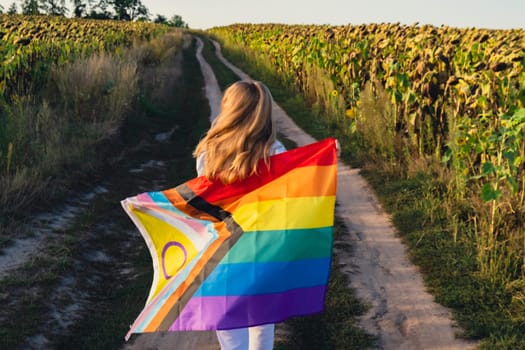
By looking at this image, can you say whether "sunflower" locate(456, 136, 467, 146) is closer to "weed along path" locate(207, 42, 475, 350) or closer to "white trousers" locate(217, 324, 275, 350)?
"weed along path" locate(207, 42, 475, 350)

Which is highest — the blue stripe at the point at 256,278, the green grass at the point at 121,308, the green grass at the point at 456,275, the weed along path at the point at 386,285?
the blue stripe at the point at 256,278

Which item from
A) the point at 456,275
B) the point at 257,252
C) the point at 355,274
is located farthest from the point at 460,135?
the point at 257,252

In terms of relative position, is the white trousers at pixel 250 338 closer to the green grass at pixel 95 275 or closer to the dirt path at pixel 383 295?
the dirt path at pixel 383 295

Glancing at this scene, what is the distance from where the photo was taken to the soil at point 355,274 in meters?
4.55

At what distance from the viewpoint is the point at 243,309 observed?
330 centimetres

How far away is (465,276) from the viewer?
529 centimetres

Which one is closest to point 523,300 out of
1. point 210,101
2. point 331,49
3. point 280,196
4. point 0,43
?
point 280,196

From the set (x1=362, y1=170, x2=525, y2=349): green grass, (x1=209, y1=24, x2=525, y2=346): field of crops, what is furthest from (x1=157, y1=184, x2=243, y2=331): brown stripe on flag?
(x1=209, y1=24, x2=525, y2=346): field of crops

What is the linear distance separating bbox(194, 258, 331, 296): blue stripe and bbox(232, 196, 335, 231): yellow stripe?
0.20 m

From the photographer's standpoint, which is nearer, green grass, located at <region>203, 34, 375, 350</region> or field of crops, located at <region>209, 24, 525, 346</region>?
green grass, located at <region>203, 34, 375, 350</region>

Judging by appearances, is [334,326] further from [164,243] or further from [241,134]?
[241,134]

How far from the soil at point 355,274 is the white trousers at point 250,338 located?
111 cm

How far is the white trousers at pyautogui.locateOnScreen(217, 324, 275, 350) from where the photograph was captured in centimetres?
341

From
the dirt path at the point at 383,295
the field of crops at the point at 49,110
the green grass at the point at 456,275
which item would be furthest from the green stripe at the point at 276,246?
the field of crops at the point at 49,110
